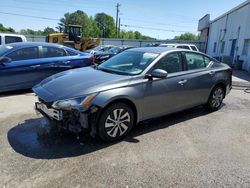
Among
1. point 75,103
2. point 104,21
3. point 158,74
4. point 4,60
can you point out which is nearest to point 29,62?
point 4,60

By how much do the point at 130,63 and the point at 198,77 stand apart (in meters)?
1.53

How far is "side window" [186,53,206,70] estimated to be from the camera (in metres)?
5.13

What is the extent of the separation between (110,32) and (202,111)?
282ft

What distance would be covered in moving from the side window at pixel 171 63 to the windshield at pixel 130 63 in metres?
0.17

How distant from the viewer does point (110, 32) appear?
88.6 m

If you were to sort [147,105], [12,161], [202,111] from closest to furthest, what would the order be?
[12,161]
[147,105]
[202,111]

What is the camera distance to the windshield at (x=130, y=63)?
439 cm

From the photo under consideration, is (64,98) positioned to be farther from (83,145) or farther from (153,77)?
(153,77)

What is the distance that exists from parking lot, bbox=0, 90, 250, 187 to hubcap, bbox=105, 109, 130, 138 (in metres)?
0.19

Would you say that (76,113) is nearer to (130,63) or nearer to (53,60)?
(130,63)

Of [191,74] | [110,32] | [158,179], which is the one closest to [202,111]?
[191,74]

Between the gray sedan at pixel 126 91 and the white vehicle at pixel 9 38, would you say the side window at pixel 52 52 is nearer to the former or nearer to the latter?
the gray sedan at pixel 126 91

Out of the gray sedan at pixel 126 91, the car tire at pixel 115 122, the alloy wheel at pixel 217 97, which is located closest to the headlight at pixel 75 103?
the gray sedan at pixel 126 91

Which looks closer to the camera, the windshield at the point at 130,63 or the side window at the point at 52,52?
the windshield at the point at 130,63
